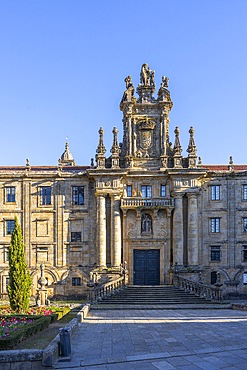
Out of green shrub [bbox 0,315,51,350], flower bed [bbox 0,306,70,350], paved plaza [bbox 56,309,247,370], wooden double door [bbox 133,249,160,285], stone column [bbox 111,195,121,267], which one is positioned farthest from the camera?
wooden double door [bbox 133,249,160,285]

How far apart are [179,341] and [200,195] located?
2458cm

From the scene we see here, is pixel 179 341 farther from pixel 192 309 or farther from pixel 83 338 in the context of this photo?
pixel 192 309

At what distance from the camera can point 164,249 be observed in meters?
40.6

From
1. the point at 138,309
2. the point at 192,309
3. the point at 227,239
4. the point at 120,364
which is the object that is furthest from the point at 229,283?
the point at 120,364

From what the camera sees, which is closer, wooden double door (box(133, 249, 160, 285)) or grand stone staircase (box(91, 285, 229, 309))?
grand stone staircase (box(91, 285, 229, 309))

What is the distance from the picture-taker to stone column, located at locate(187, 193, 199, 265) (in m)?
39.4

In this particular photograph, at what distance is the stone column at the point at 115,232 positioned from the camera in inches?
1549

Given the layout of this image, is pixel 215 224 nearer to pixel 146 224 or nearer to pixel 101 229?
pixel 146 224

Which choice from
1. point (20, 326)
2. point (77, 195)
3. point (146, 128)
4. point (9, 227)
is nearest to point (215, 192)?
point (146, 128)

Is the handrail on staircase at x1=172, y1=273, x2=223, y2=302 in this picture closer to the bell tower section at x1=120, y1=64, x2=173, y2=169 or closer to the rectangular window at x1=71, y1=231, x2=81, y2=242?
the rectangular window at x1=71, y1=231, x2=81, y2=242

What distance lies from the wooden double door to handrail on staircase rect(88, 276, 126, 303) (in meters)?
4.04

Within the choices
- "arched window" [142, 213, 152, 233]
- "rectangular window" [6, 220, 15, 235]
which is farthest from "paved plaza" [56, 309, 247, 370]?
"rectangular window" [6, 220, 15, 235]

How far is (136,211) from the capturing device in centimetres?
4038

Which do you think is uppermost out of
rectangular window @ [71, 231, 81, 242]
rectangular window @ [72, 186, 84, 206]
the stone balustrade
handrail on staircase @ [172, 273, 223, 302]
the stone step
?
rectangular window @ [72, 186, 84, 206]
